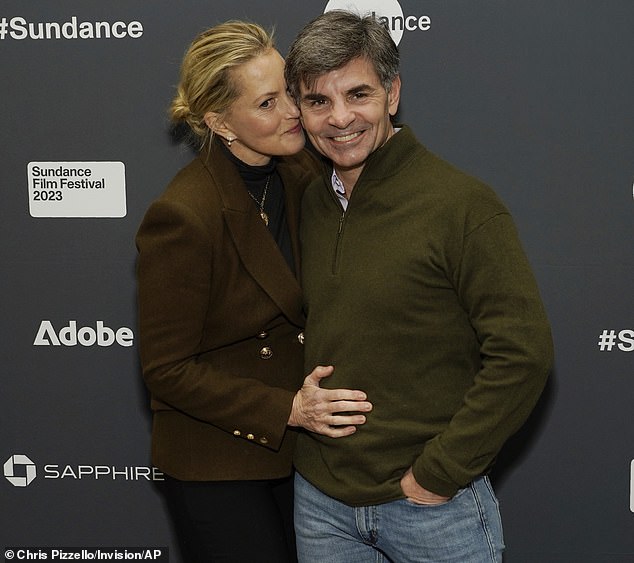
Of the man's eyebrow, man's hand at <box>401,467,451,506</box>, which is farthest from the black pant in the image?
the man's eyebrow

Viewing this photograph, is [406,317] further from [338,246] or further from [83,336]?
[83,336]

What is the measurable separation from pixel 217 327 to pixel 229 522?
15.0 inches

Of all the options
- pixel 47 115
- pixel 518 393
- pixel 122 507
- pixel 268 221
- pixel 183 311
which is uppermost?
pixel 47 115

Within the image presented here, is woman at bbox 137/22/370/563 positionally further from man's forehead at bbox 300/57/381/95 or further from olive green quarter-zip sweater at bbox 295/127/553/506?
man's forehead at bbox 300/57/381/95

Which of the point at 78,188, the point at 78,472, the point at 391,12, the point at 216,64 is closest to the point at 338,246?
the point at 216,64

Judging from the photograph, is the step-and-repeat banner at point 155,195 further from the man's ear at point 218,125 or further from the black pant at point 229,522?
the black pant at point 229,522

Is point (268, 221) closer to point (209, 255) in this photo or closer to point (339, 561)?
point (209, 255)

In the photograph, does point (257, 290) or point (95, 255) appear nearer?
point (257, 290)

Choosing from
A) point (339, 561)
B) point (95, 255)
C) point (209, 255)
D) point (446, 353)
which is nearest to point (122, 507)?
point (95, 255)

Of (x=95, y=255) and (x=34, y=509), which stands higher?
(x=95, y=255)

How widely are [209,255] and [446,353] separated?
1.49ft

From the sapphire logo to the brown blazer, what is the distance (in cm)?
84

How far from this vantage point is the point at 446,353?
1.54 meters

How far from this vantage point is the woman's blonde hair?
168 centimetres
